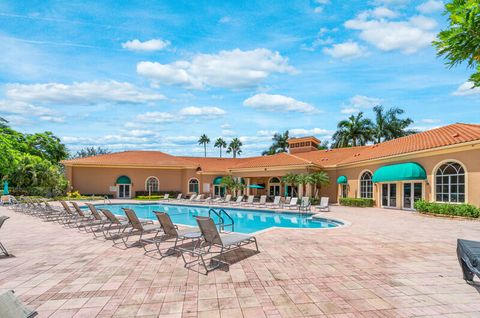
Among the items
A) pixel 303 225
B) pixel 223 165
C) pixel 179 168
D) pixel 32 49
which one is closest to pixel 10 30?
pixel 32 49

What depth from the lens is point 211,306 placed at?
14.0ft

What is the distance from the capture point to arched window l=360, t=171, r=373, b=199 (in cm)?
2441

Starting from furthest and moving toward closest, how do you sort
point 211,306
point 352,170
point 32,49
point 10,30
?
point 352,170 < point 32,49 < point 10,30 < point 211,306

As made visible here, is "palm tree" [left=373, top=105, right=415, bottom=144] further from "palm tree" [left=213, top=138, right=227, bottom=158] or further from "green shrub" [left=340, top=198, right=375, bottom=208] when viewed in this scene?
"palm tree" [left=213, top=138, right=227, bottom=158]

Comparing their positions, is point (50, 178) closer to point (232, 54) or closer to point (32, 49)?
point (32, 49)

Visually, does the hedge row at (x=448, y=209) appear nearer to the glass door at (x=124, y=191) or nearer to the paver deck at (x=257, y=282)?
the paver deck at (x=257, y=282)

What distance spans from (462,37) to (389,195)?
21037 mm

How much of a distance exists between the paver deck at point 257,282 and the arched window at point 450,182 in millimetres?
10052

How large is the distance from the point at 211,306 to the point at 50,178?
109 feet

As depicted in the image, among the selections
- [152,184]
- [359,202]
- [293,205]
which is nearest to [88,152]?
[152,184]

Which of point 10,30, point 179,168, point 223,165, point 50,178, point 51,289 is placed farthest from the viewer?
point 223,165

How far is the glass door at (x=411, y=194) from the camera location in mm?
19547

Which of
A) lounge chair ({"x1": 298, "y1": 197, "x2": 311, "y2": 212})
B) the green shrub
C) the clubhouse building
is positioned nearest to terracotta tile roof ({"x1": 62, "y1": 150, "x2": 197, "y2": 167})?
the clubhouse building

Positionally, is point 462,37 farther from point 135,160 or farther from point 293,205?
point 135,160
